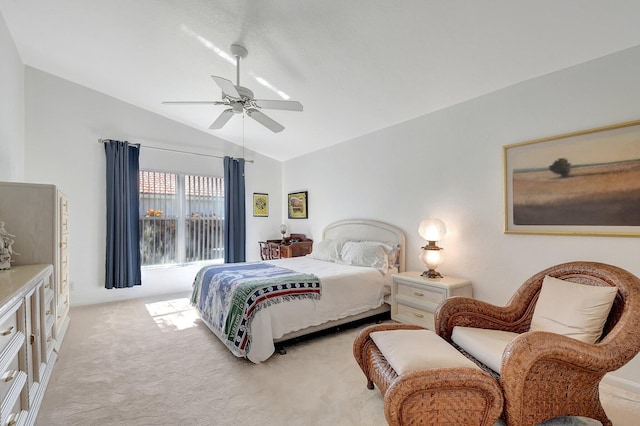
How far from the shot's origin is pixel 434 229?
3201 mm

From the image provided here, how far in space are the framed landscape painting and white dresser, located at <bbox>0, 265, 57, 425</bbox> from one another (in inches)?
141

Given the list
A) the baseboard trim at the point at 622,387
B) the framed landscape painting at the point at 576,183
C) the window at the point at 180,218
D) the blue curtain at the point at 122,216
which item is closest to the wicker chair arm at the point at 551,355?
the baseboard trim at the point at 622,387

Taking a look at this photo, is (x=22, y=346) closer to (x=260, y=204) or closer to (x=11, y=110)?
(x=11, y=110)

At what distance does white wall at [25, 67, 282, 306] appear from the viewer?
395 centimetres

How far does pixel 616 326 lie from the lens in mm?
1576

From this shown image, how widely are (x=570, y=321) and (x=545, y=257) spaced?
100cm

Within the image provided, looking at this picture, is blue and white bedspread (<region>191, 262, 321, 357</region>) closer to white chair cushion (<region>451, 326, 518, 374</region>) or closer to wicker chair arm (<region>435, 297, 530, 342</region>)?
wicker chair arm (<region>435, 297, 530, 342</region>)

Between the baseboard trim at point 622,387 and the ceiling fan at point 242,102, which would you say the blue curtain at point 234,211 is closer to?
the ceiling fan at point 242,102

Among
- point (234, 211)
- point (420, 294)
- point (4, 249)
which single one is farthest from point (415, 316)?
point (234, 211)

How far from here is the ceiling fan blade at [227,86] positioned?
228 cm

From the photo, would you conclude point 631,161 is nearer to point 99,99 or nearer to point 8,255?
point 8,255

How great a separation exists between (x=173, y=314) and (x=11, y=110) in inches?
116

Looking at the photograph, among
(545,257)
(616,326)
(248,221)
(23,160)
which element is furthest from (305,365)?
(23,160)

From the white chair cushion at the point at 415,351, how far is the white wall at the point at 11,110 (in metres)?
3.77
